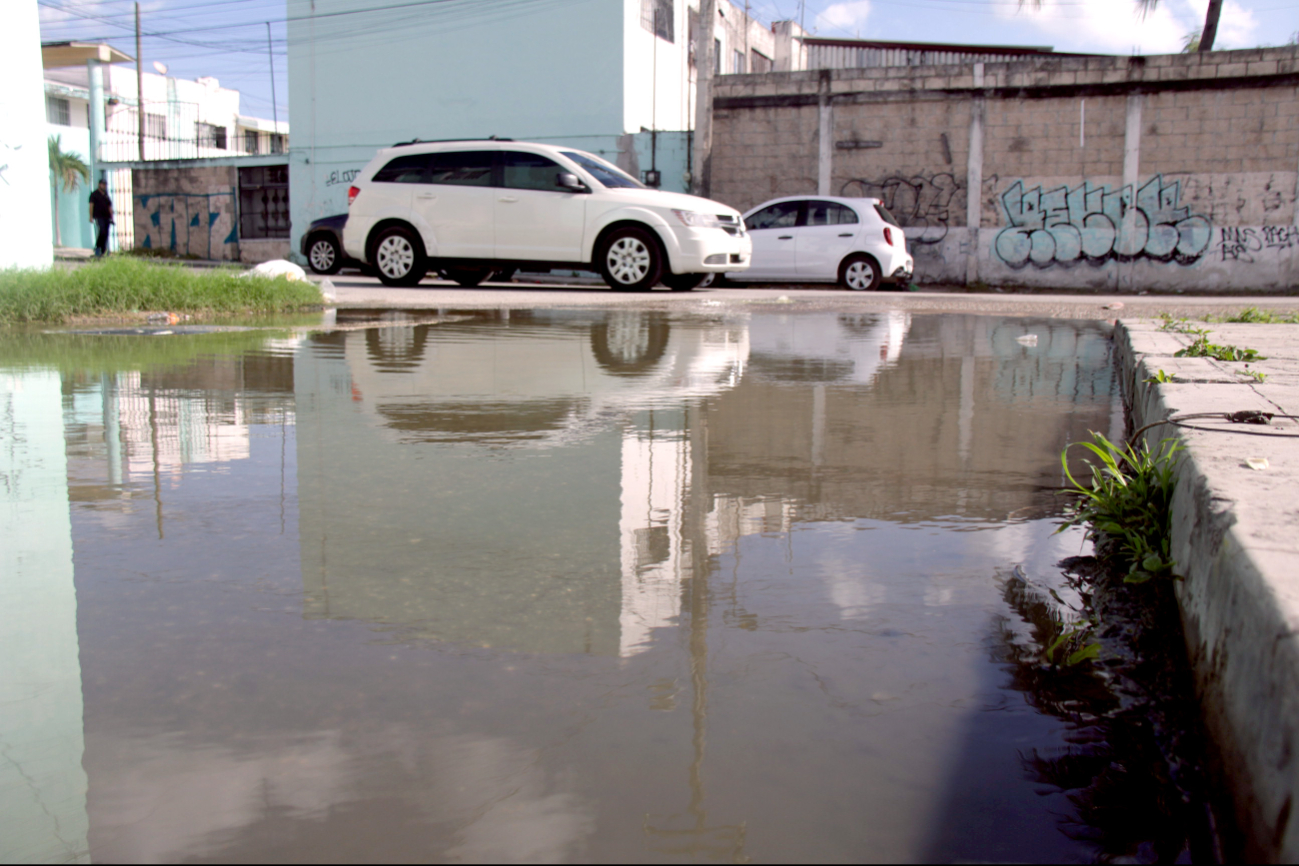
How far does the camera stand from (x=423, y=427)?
4242mm

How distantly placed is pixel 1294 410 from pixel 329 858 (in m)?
3.05

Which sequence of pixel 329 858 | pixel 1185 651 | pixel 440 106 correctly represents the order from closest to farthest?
pixel 329 858
pixel 1185 651
pixel 440 106

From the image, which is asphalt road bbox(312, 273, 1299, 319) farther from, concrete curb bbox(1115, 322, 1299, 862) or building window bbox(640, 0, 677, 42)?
building window bbox(640, 0, 677, 42)

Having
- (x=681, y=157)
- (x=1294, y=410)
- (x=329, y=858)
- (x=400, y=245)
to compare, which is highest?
(x=681, y=157)

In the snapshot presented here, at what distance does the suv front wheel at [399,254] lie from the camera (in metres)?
13.4

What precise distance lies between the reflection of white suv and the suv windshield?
0.06 ft

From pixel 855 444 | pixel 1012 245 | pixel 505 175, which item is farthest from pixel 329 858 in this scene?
pixel 1012 245

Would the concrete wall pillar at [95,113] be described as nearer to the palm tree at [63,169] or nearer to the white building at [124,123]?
the white building at [124,123]

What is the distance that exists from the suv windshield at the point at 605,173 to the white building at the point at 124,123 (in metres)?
21.6

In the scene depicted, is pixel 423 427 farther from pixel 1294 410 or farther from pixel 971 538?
pixel 1294 410

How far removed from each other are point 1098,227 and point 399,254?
12128mm

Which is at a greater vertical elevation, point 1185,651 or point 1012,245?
point 1012,245

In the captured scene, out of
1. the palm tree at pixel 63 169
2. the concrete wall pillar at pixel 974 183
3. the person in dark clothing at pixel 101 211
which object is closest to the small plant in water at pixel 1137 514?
the concrete wall pillar at pixel 974 183

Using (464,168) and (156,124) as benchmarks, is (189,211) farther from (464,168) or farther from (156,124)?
Answer: (156,124)
